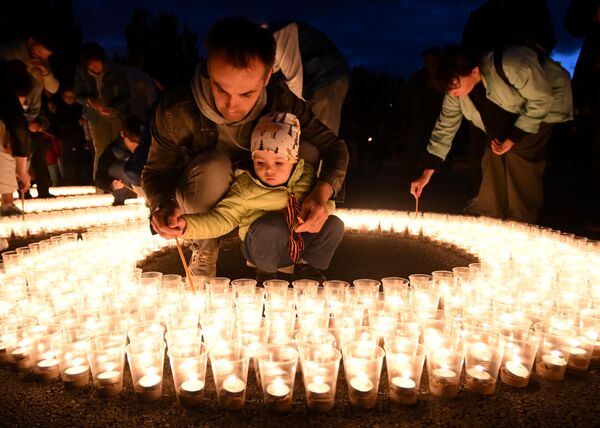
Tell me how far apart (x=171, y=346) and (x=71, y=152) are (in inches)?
411

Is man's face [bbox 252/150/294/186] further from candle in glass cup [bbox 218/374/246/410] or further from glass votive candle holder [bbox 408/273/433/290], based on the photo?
candle in glass cup [bbox 218/374/246/410]

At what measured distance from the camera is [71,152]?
10.9 m

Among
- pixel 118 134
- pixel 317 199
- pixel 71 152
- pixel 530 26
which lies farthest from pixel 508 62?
pixel 71 152

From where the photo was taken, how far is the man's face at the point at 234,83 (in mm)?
2393

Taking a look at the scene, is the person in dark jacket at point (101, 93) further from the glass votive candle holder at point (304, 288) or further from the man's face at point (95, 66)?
the glass votive candle holder at point (304, 288)

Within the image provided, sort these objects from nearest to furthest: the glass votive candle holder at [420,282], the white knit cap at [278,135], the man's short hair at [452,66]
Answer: the glass votive candle holder at [420,282], the white knit cap at [278,135], the man's short hair at [452,66]

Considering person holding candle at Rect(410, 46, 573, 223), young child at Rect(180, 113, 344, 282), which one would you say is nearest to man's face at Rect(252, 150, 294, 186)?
young child at Rect(180, 113, 344, 282)

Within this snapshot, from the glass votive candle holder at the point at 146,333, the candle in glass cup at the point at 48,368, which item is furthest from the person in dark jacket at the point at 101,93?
the glass votive candle holder at the point at 146,333

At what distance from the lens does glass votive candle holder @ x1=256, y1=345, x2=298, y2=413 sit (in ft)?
5.66

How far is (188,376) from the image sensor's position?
1768 mm

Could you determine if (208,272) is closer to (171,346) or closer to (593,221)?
(171,346)

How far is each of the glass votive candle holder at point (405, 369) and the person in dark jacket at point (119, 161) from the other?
15.2 ft

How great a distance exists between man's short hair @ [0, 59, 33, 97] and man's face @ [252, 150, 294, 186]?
13.1ft

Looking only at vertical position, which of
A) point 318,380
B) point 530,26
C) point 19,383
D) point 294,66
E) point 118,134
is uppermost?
point 530,26
